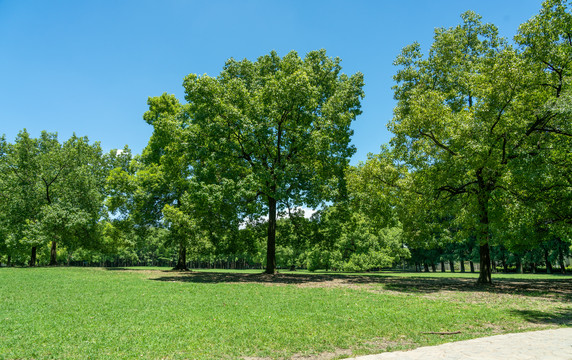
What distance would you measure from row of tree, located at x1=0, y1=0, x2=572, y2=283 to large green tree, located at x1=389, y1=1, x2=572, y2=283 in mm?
80

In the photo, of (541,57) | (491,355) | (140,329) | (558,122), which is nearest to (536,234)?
(558,122)

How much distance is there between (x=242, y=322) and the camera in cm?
920

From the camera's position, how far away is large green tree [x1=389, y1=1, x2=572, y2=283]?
17391mm

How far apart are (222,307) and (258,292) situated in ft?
14.2

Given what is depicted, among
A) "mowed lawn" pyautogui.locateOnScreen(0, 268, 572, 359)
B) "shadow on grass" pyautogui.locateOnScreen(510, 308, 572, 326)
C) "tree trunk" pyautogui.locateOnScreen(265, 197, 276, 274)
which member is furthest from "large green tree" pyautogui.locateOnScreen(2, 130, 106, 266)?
"shadow on grass" pyautogui.locateOnScreen(510, 308, 572, 326)

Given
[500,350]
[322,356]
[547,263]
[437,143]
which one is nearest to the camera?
[322,356]

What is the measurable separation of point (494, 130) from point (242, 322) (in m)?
17.2

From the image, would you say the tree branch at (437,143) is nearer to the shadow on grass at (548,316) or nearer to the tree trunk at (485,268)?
the tree trunk at (485,268)

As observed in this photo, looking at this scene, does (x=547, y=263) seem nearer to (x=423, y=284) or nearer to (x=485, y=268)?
(x=485, y=268)

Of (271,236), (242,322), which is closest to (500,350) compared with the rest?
(242,322)

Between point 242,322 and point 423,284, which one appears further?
point 423,284

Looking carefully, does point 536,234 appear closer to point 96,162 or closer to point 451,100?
point 451,100

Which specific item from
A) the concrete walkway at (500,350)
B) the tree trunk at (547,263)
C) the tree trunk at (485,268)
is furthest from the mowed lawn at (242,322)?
the tree trunk at (547,263)

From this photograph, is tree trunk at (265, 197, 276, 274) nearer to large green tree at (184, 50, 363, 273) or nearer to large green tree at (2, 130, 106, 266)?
large green tree at (184, 50, 363, 273)
